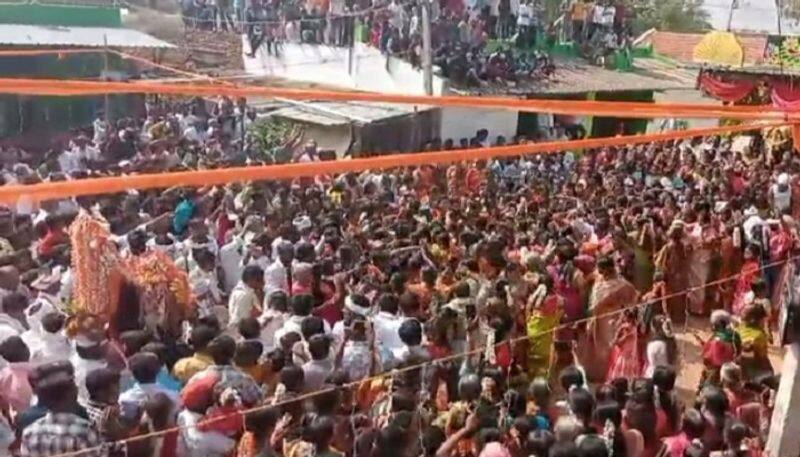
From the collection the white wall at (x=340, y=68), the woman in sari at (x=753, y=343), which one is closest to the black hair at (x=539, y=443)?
the woman in sari at (x=753, y=343)

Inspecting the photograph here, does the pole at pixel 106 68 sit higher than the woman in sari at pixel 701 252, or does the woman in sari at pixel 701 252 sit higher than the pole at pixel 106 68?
the pole at pixel 106 68

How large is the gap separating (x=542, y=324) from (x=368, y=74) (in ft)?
44.3

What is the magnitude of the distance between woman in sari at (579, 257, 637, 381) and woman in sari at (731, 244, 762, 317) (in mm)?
1551

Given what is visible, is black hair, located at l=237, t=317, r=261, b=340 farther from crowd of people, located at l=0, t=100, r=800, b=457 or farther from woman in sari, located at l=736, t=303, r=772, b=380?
woman in sari, located at l=736, t=303, r=772, b=380

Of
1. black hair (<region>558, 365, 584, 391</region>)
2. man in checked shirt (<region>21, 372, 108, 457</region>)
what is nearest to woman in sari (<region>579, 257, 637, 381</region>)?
black hair (<region>558, 365, 584, 391</region>)

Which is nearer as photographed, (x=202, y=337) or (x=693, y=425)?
(x=693, y=425)

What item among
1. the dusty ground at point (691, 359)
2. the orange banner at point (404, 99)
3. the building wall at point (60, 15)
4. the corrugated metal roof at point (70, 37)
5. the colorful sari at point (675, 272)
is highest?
→ the orange banner at point (404, 99)

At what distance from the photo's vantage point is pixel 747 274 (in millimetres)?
8695

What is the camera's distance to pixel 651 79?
73.7ft

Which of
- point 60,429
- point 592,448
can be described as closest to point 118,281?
point 60,429

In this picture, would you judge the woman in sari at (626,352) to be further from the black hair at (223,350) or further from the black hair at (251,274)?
the black hair at (223,350)

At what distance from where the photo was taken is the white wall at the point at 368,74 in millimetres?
18641

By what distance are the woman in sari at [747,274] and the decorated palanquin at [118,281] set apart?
4.80m

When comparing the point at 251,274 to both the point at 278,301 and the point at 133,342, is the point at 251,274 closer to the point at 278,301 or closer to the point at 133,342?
the point at 278,301
